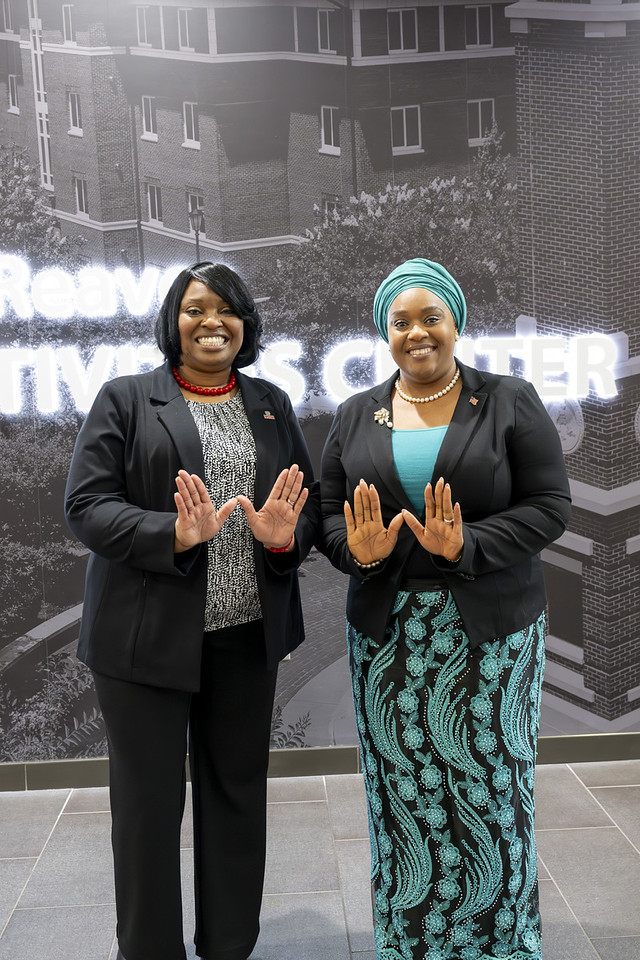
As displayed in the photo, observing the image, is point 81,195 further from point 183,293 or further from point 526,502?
point 526,502

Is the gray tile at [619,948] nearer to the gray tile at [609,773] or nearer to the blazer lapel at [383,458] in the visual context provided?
the gray tile at [609,773]

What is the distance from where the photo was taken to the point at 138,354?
3701 millimetres

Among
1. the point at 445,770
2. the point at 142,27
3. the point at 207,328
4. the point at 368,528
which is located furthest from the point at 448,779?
the point at 142,27

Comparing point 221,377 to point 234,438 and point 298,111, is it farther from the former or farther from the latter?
point 298,111

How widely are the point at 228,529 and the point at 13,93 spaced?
2.17 m

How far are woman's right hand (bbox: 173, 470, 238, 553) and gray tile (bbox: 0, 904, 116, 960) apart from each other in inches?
52.5

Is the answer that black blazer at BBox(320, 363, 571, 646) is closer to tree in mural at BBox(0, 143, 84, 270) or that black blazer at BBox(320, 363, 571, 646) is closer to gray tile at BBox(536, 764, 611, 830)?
gray tile at BBox(536, 764, 611, 830)

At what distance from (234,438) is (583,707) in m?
2.29

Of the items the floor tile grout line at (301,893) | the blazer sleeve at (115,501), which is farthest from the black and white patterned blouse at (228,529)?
the floor tile grout line at (301,893)

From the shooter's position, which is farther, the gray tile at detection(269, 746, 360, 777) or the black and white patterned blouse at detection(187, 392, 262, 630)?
the gray tile at detection(269, 746, 360, 777)

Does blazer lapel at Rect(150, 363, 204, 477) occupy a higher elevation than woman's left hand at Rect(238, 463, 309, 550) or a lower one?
higher

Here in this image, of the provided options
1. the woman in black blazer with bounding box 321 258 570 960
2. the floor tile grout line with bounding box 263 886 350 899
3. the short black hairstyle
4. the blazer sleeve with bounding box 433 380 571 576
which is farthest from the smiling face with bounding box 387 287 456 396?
the floor tile grout line with bounding box 263 886 350 899

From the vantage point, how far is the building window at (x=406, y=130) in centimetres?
363

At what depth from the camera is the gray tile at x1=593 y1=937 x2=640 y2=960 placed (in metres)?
2.66
